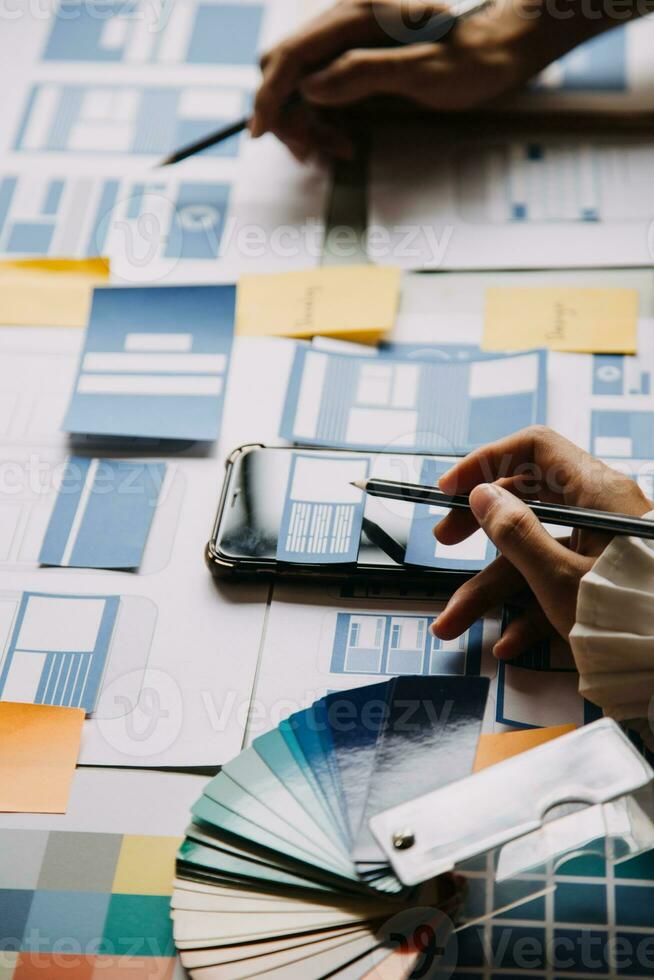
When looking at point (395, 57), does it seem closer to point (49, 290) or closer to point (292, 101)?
point (292, 101)

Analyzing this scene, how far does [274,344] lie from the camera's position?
0.97 m

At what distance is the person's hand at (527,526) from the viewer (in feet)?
2.26

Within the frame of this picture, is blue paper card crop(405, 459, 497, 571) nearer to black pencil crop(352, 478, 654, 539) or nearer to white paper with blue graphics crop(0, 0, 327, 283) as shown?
black pencil crop(352, 478, 654, 539)

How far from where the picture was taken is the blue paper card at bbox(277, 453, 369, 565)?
79cm

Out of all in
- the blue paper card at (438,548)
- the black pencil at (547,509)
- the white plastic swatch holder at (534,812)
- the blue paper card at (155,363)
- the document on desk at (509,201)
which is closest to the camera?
the white plastic swatch holder at (534,812)

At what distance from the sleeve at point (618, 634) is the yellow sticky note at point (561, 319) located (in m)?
0.33

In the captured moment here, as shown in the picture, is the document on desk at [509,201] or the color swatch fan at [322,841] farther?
the document on desk at [509,201]

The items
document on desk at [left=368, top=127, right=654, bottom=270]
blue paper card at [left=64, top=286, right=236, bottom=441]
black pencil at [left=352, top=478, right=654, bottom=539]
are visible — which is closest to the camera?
black pencil at [left=352, top=478, right=654, bottom=539]

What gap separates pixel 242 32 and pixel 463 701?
99 cm

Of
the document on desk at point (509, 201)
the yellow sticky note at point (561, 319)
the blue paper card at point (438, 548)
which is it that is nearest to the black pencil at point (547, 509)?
the blue paper card at point (438, 548)

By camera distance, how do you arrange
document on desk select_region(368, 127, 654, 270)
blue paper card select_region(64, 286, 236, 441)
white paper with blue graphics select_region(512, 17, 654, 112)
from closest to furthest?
blue paper card select_region(64, 286, 236, 441), document on desk select_region(368, 127, 654, 270), white paper with blue graphics select_region(512, 17, 654, 112)

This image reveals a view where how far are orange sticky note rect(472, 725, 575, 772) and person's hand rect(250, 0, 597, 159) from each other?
2.39ft

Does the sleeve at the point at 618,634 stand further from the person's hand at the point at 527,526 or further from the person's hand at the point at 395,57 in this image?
the person's hand at the point at 395,57

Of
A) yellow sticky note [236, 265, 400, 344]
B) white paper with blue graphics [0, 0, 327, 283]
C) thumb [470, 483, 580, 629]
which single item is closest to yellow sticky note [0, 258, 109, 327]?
Answer: white paper with blue graphics [0, 0, 327, 283]
